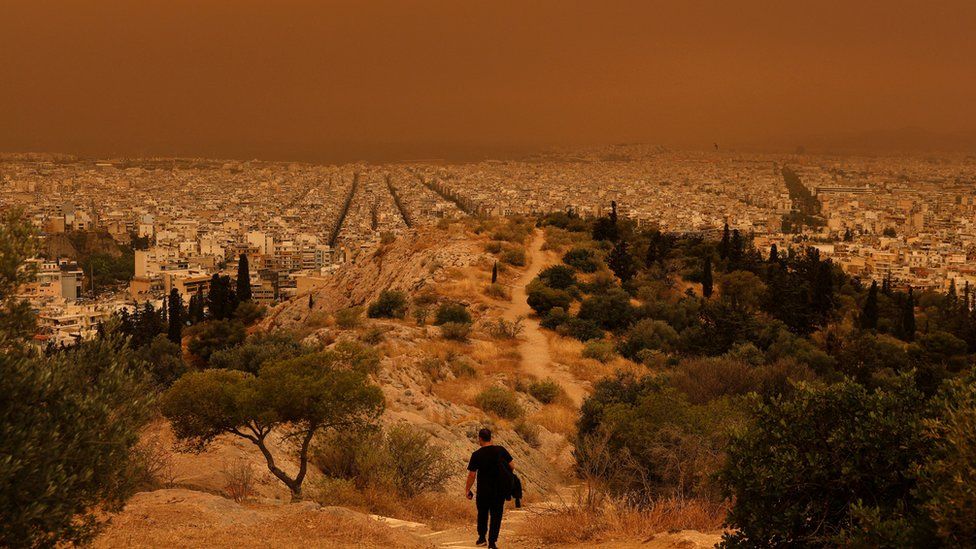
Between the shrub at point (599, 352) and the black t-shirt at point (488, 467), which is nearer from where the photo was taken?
the black t-shirt at point (488, 467)

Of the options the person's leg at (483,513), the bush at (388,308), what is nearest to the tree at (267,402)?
the person's leg at (483,513)

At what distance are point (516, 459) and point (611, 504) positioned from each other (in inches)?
151

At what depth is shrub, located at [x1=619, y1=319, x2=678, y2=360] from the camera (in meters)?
18.6

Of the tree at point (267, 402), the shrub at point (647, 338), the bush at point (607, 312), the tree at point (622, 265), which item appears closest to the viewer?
the tree at point (267, 402)

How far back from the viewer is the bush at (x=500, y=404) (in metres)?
12.6

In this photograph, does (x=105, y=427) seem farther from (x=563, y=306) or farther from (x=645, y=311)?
(x=645, y=311)

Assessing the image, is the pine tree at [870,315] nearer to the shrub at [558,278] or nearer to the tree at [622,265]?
the tree at [622,265]

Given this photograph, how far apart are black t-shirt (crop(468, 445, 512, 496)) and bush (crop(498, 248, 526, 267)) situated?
70.2 feet

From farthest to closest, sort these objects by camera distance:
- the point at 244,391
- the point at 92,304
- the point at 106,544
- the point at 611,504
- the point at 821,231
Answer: the point at 821,231 → the point at 92,304 → the point at 244,391 → the point at 611,504 → the point at 106,544

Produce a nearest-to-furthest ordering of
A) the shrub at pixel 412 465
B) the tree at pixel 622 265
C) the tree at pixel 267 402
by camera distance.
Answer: the tree at pixel 267 402 < the shrub at pixel 412 465 < the tree at pixel 622 265

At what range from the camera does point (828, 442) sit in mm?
4590

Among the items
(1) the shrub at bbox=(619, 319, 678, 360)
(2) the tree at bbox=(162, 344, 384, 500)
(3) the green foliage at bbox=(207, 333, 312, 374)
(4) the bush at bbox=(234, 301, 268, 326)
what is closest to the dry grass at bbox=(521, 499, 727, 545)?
(2) the tree at bbox=(162, 344, 384, 500)

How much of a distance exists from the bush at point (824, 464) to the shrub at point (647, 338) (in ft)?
44.2

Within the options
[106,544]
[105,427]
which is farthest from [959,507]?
[106,544]
